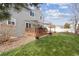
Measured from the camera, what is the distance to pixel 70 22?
180 cm

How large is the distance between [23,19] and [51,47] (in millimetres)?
364

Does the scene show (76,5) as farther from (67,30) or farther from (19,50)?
(19,50)

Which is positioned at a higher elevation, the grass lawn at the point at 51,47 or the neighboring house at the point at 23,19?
the neighboring house at the point at 23,19

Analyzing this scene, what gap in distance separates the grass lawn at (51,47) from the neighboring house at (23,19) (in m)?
0.15

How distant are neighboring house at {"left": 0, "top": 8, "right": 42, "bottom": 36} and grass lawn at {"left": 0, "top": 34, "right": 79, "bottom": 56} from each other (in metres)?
0.15

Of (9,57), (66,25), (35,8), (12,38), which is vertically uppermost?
(35,8)

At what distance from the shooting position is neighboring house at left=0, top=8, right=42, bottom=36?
182 cm

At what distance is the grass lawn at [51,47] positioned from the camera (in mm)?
1794

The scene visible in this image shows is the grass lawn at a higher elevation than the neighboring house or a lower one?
lower

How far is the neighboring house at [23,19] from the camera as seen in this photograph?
1821 mm

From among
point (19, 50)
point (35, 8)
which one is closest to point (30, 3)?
A: point (35, 8)

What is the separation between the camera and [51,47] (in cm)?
180

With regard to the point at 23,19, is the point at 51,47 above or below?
below

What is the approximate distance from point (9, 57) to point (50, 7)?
0.59 meters
